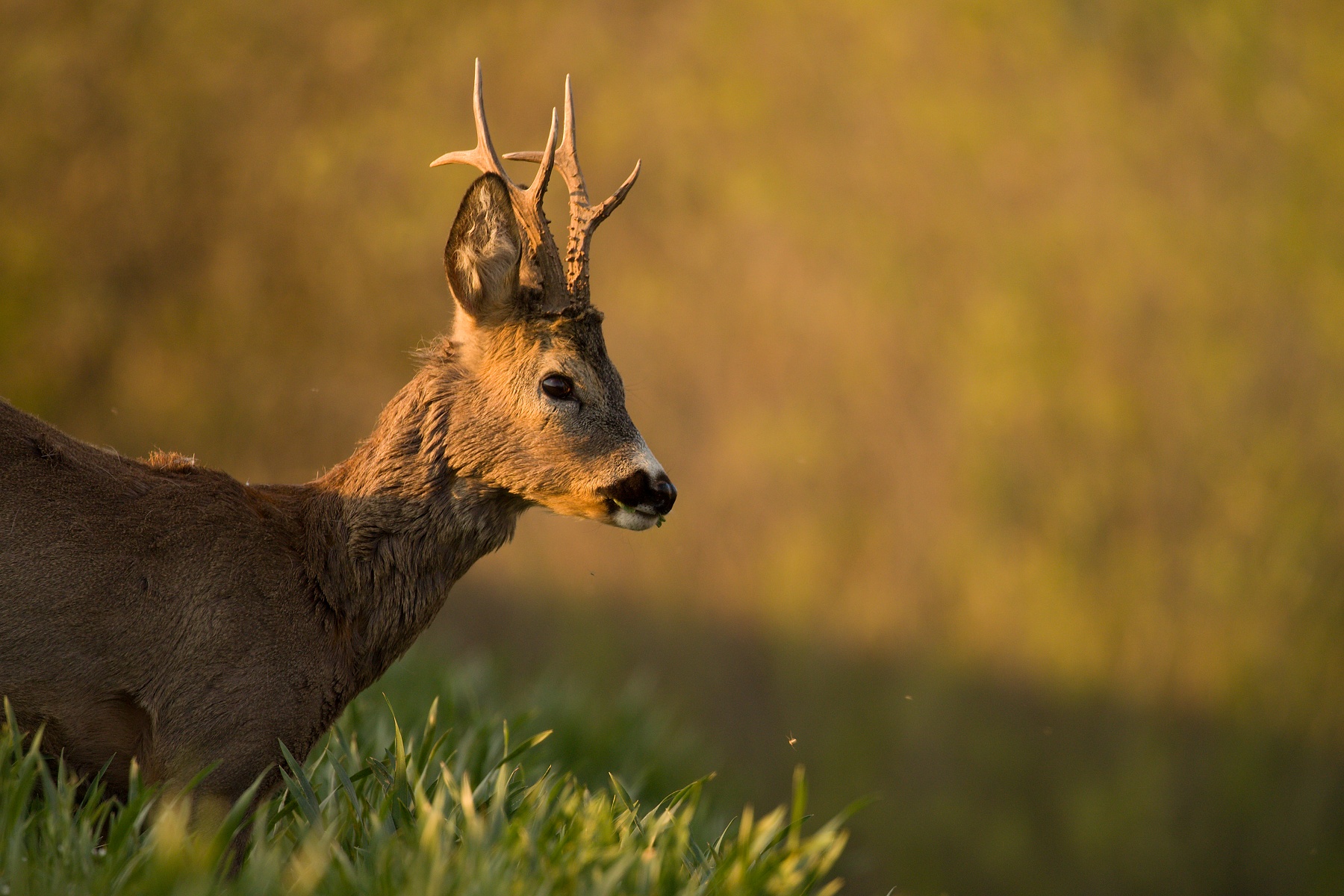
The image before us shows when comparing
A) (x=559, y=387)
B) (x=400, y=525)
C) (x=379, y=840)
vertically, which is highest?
(x=559, y=387)

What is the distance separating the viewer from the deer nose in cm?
253

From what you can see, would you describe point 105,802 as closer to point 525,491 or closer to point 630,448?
point 525,491

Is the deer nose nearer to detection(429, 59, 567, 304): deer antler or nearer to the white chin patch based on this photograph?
the white chin patch

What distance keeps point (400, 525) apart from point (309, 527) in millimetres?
208

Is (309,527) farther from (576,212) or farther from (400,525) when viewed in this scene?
(576,212)

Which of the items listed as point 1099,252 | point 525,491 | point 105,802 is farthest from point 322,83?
point 105,802

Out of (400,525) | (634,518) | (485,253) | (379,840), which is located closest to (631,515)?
(634,518)

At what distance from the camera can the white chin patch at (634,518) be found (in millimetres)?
2570

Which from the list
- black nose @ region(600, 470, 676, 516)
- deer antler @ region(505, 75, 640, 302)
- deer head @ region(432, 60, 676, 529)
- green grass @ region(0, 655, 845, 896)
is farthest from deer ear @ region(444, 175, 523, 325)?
green grass @ region(0, 655, 845, 896)

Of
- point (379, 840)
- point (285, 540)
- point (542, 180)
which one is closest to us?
point (379, 840)

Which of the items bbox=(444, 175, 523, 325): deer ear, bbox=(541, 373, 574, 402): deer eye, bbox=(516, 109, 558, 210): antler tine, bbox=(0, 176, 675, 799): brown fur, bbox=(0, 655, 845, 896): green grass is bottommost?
bbox=(0, 655, 845, 896): green grass

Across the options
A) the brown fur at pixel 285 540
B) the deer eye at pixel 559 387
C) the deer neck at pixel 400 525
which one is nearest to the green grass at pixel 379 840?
the brown fur at pixel 285 540

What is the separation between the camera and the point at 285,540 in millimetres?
2492

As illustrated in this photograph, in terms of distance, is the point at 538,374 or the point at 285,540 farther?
the point at 538,374
